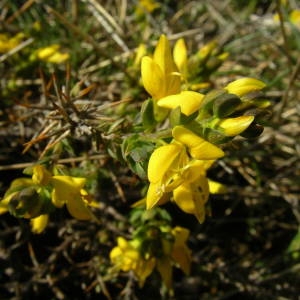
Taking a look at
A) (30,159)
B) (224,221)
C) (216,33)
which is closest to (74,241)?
(30,159)

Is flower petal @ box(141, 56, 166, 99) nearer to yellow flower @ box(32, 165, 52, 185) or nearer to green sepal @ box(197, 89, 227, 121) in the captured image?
green sepal @ box(197, 89, 227, 121)

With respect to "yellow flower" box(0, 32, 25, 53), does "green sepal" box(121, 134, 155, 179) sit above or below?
below

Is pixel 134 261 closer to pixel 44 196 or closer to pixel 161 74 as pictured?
pixel 44 196

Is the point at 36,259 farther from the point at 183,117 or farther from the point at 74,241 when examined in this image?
the point at 183,117

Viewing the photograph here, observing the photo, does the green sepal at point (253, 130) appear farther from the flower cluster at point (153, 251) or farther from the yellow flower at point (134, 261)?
the yellow flower at point (134, 261)

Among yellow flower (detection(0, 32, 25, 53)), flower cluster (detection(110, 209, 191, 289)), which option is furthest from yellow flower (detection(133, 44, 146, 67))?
flower cluster (detection(110, 209, 191, 289))

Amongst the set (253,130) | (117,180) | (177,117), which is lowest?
(117,180)

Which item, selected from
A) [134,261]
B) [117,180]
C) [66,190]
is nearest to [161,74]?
[66,190]
